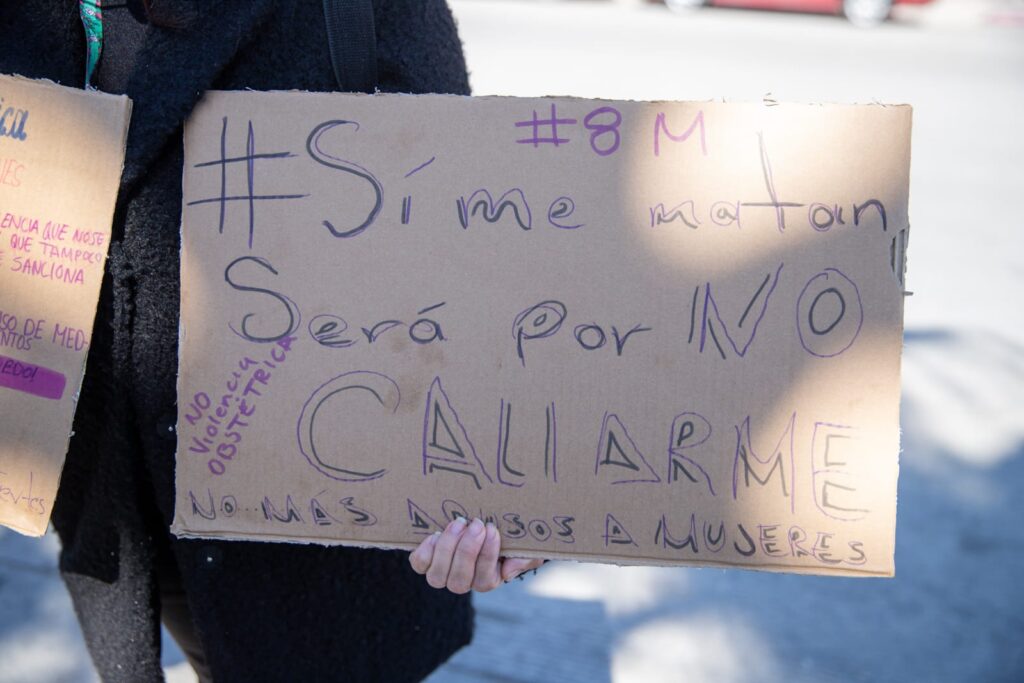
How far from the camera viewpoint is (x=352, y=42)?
1.18m

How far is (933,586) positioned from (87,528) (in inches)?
91.8

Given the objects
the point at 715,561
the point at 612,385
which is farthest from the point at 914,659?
the point at 612,385

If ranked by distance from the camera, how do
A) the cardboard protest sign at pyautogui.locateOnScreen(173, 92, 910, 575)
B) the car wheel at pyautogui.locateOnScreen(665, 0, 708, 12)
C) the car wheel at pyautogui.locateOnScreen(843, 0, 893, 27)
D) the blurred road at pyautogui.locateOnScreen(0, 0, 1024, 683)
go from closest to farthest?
the cardboard protest sign at pyautogui.locateOnScreen(173, 92, 910, 575) → the blurred road at pyautogui.locateOnScreen(0, 0, 1024, 683) → the car wheel at pyautogui.locateOnScreen(843, 0, 893, 27) → the car wheel at pyautogui.locateOnScreen(665, 0, 708, 12)

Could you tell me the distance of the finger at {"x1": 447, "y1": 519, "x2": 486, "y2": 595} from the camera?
1172 mm

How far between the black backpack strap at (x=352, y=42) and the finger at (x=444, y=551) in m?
0.60

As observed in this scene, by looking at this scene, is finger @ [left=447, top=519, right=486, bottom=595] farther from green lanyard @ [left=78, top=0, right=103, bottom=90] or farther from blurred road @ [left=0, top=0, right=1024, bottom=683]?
blurred road @ [left=0, top=0, right=1024, bottom=683]

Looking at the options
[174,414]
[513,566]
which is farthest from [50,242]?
[513,566]

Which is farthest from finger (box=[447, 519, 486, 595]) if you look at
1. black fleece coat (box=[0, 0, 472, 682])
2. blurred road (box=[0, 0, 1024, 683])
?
blurred road (box=[0, 0, 1024, 683])

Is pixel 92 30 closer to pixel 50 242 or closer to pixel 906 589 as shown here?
pixel 50 242

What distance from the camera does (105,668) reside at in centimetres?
144

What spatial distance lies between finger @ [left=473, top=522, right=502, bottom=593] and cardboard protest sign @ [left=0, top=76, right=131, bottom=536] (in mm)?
571

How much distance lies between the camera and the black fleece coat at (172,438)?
45.7 inches

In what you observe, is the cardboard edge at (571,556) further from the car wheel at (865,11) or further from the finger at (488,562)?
the car wheel at (865,11)

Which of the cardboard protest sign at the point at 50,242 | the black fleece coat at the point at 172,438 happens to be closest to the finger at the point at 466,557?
the black fleece coat at the point at 172,438
